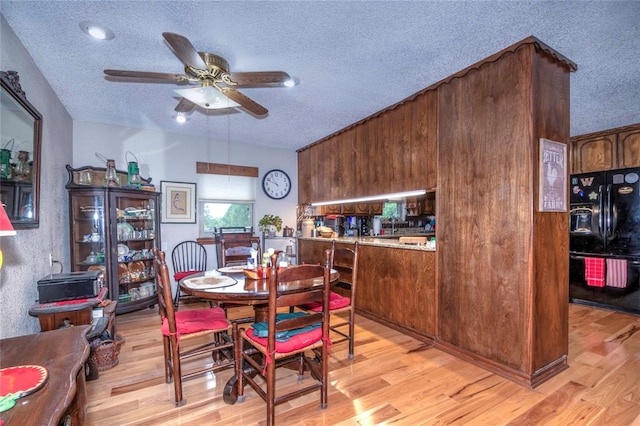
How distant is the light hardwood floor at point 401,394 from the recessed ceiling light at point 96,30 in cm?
253

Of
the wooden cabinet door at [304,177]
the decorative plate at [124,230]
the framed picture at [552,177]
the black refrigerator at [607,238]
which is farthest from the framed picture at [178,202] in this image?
the black refrigerator at [607,238]

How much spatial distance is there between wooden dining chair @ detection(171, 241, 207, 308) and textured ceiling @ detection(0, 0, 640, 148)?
2.12 metres

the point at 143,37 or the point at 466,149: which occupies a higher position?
the point at 143,37

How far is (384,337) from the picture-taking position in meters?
3.16

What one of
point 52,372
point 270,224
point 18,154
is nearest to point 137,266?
point 270,224

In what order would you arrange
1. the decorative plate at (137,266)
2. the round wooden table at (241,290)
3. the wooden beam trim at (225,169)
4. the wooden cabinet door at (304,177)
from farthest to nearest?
the wooden cabinet door at (304,177) < the wooden beam trim at (225,169) < the decorative plate at (137,266) < the round wooden table at (241,290)

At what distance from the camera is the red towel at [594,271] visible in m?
4.10

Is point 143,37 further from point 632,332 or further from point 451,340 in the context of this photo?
point 632,332

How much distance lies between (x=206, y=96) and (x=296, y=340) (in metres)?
1.95

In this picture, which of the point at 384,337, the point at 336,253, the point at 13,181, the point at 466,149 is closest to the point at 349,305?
the point at 336,253

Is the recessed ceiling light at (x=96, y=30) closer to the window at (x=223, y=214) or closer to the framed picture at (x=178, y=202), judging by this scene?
the framed picture at (x=178, y=202)

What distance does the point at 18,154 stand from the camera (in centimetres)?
203

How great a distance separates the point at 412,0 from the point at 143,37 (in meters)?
1.87

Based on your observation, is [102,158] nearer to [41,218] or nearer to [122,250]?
[122,250]
